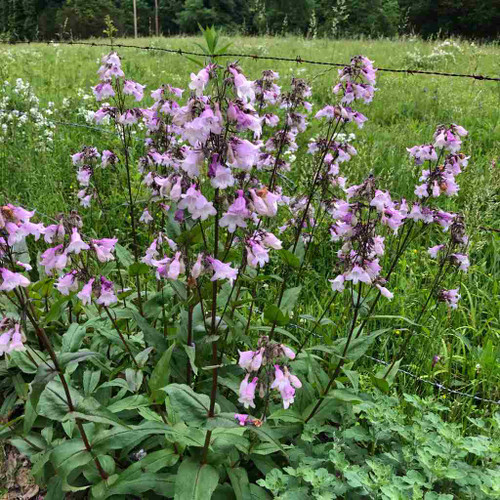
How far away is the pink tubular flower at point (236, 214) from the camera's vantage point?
1664 millimetres

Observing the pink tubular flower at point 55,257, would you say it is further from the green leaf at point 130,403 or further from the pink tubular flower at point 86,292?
the green leaf at point 130,403

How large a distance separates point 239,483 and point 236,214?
126cm

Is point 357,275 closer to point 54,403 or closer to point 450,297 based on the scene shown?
point 450,297

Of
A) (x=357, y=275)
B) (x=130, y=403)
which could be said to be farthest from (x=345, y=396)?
(x=130, y=403)

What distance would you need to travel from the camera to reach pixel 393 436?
7.55ft

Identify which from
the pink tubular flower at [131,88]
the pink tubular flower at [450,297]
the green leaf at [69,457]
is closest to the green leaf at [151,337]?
the green leaf at [69,457]

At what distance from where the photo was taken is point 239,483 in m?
2.08

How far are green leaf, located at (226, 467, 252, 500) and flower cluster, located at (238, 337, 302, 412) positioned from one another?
1.50ft

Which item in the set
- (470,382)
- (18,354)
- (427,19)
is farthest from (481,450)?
(427,19)

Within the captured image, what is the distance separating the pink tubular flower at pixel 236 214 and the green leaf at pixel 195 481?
1.07 metres

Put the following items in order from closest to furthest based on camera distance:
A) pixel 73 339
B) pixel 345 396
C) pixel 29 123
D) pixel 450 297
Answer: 1. pixel 345 396
2. pixel 73 339
3. pixel 450 297
4. pixel 29 123

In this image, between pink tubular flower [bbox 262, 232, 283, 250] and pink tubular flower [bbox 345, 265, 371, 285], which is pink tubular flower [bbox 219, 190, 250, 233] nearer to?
pink tubular flower [bbox 262, 232, 283, 250]

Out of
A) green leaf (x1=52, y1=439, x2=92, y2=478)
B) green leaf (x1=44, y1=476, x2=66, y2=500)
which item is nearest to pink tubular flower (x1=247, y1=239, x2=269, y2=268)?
green leaf (x1=52, y1=439, x2=92, y2=478)

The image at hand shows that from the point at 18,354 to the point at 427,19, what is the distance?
44.5 m
